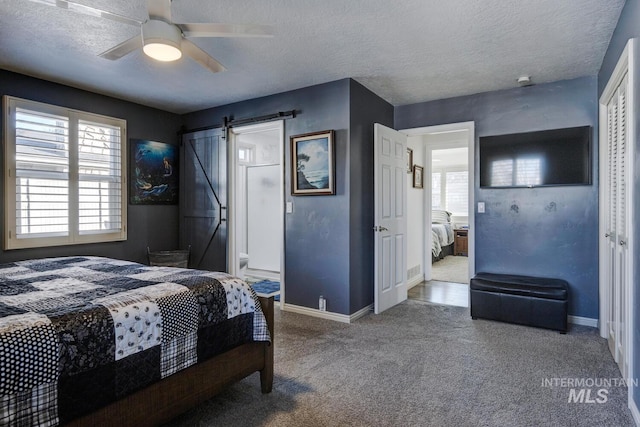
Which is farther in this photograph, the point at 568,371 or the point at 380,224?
the point at 380,224

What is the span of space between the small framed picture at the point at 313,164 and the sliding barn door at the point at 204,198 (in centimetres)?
113

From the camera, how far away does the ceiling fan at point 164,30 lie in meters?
1.89

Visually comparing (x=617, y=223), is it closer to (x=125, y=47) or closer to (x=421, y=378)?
(x=421, y=378)

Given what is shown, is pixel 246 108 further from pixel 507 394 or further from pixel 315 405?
pixel 507 394

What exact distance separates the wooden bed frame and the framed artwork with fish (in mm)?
3056

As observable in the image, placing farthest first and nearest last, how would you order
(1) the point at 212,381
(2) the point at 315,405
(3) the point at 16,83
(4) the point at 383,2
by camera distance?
(3) the point at 16,83 → (4) the point at 383,2 → (2) the point at 315,405 → (1) the point at 212,381

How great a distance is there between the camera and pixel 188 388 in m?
1.75

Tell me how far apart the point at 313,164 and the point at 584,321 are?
3103 mm

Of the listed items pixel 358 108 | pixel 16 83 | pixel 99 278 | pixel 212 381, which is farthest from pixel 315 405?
pixel 16 83

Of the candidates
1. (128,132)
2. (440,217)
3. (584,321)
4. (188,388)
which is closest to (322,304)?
(188,388)

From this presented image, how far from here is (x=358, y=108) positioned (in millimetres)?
Result: 3758

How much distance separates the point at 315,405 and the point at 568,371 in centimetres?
180

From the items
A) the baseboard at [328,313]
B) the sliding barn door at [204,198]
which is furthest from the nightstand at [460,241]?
the sliding barn door at [204,198]

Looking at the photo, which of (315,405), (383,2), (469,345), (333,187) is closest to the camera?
(315,405)
